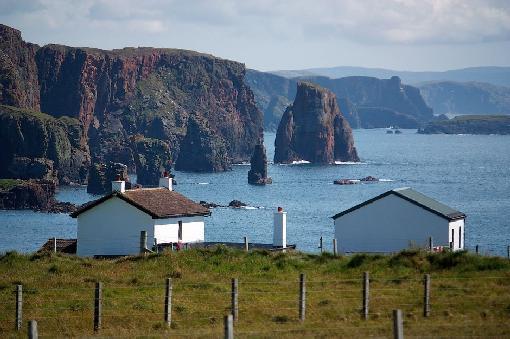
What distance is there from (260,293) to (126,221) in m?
22.3

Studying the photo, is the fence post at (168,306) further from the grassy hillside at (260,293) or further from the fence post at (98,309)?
the fence post at (98,309)

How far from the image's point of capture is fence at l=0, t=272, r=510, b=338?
3069 cm

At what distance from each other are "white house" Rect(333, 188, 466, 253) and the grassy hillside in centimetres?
1523

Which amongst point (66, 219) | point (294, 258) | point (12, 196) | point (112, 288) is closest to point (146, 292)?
point (112, 288)

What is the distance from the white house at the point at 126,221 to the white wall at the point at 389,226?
826 centimetres

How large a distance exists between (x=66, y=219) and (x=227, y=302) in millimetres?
128613

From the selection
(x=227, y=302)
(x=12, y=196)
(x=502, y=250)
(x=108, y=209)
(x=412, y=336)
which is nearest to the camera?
(x=412, y=336)

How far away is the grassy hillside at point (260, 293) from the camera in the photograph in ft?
102

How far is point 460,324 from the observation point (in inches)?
1179

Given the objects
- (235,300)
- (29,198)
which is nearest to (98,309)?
(235,300)

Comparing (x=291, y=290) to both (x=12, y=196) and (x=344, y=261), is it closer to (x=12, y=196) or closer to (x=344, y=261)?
(x=344, y=261)

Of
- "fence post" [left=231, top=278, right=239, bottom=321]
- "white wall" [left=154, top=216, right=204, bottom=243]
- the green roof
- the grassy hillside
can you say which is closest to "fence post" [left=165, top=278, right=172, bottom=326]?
the grassy hillside

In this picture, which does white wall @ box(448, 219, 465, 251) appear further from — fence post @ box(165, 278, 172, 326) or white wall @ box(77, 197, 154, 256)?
fence post @ box(165, 278, 172, 326)

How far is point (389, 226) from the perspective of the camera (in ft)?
196
